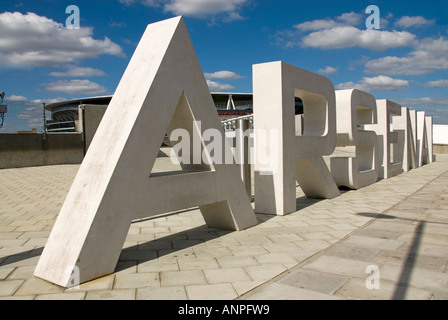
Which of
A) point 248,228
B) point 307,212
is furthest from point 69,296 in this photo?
point 307,212

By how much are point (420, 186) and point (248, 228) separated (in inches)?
325

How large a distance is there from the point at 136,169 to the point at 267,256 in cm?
207

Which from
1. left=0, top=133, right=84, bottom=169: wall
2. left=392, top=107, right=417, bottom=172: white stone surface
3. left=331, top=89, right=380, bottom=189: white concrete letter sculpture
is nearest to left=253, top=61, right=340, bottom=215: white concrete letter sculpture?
left=331, top=89, right=380, bottom=189: white concrete letter sculpture

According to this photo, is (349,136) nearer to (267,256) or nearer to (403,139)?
(267,256)

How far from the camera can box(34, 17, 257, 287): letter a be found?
13.4ft

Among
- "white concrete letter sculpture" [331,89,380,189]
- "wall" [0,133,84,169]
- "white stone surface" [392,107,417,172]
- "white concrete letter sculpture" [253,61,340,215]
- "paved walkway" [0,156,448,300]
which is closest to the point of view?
"paved walkway" [0,156,448,300]

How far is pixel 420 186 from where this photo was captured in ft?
40.5

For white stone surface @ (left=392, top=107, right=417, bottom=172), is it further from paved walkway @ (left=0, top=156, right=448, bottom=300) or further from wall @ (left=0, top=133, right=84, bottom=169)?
wall @ (left=0, top=133, right=84, bottom=169)

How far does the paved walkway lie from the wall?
9.93m

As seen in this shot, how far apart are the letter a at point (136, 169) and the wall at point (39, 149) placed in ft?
48.3

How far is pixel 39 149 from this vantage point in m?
18.5

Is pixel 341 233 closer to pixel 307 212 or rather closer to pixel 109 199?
pixel 307 212

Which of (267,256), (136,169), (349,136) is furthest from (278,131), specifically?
(349,136)

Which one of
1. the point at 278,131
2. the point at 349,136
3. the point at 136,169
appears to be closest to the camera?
the point at 136,169
